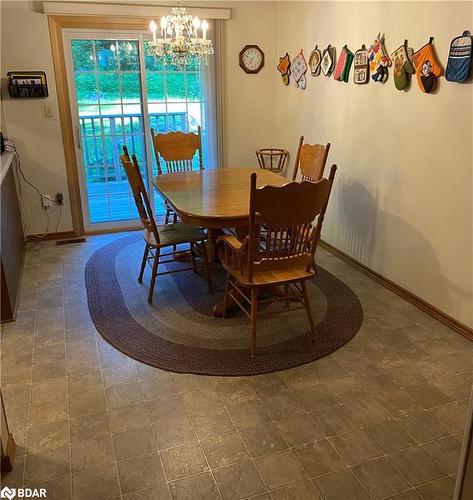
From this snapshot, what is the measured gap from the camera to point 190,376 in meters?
2.48

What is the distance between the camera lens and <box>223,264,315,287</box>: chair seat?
253cm

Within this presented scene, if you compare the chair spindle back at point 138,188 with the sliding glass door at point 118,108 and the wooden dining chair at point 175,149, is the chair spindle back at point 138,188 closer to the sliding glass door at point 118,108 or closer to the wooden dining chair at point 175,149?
the wooden dining chair at point 175,149

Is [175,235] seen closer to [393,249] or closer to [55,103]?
[393,249]

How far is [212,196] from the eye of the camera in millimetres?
3158

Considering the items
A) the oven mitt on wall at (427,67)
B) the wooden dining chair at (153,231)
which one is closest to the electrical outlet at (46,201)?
the wooden dining chair at (153,231)

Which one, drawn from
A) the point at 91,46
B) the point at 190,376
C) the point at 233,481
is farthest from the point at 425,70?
the point at 91,46

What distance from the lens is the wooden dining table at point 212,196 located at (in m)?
2.74

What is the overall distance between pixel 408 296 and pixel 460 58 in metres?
1.58

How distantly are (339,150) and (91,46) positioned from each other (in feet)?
8.39

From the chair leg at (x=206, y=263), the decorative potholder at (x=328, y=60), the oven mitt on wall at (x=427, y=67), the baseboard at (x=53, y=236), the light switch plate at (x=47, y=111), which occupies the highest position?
the decorative potholder at (x=328, y=60)

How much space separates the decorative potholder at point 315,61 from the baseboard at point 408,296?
5.22 feet

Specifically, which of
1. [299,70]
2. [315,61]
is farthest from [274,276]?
[299,70]

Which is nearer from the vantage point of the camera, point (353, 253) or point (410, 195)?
point (410, 195)

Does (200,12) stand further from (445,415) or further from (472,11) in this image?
(445,415)
